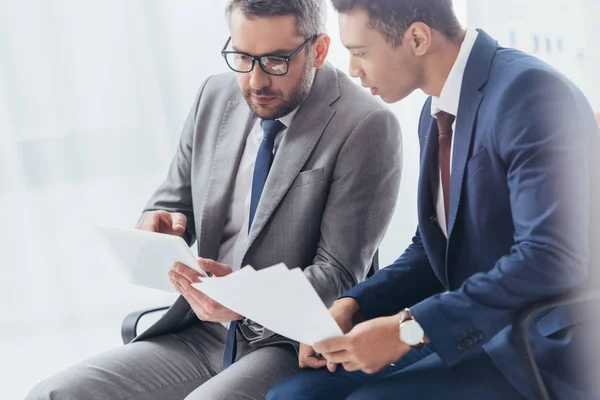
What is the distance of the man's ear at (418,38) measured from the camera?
1.37 meters

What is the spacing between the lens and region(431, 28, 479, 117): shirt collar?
4.55 ft

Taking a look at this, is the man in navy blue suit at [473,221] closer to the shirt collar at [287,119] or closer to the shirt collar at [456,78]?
the shirt collar at [456,78]

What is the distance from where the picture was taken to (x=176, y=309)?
1.83 metres

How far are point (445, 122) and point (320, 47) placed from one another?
439mm

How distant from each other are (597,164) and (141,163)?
2.02m

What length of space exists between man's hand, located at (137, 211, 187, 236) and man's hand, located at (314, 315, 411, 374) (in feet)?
2.26

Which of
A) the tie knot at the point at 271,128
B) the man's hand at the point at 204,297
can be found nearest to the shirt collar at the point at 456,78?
the tie knot at the point at 271,128

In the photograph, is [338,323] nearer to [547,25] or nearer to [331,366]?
[331,366]

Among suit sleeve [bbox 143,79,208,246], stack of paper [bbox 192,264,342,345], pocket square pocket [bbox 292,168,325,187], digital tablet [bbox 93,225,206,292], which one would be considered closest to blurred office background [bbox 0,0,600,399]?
suit sleeve [bbox 143,79,208,246]

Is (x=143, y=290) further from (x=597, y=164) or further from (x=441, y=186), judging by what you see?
(x=597, y=164)

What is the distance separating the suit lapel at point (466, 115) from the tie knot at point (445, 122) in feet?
0.34

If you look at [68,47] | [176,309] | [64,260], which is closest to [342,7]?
[176,309]

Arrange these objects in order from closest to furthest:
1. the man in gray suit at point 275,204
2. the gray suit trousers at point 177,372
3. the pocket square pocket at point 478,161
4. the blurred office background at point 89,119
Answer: the pocket square pocket at point 478,161
the gray suit trousers at point 177,372
the man in gray suit at point 275,204
the blurred office background at point 89,119

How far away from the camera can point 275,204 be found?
1.71m
